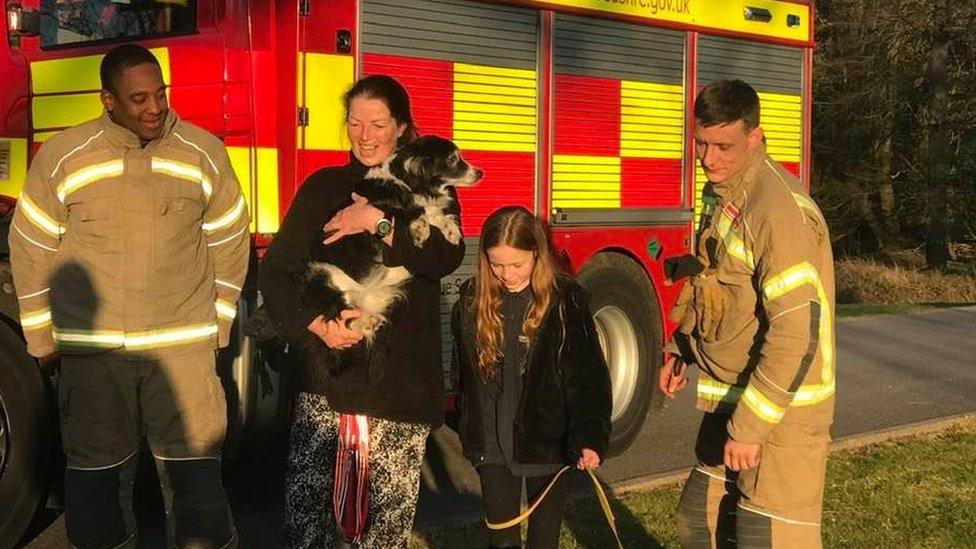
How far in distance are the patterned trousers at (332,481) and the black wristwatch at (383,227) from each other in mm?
576

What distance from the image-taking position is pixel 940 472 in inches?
283

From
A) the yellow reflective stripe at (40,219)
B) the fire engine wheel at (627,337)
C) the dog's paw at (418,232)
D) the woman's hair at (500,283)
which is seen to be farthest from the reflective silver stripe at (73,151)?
the fire engine wheel at (627,337)

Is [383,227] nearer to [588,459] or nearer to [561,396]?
[561,396]

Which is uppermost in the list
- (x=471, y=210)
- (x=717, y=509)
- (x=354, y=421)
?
(x=471, y=210)

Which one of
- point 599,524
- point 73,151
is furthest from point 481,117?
Answer: point 73,151

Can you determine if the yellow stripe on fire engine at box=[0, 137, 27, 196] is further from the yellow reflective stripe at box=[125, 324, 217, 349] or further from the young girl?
the young girl

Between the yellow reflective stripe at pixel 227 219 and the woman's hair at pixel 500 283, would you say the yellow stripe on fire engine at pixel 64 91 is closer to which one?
the yellow reflective stripe at pixel 227 219

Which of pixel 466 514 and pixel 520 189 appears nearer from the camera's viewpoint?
pixel 466 514

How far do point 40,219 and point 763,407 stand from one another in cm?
229

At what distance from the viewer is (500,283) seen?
4.33 m

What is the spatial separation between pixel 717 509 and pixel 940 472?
337 centimetres

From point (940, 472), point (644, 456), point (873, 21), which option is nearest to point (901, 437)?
point (940, 472)

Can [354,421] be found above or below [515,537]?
above

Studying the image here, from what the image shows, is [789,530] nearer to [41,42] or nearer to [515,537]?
[515,537]
